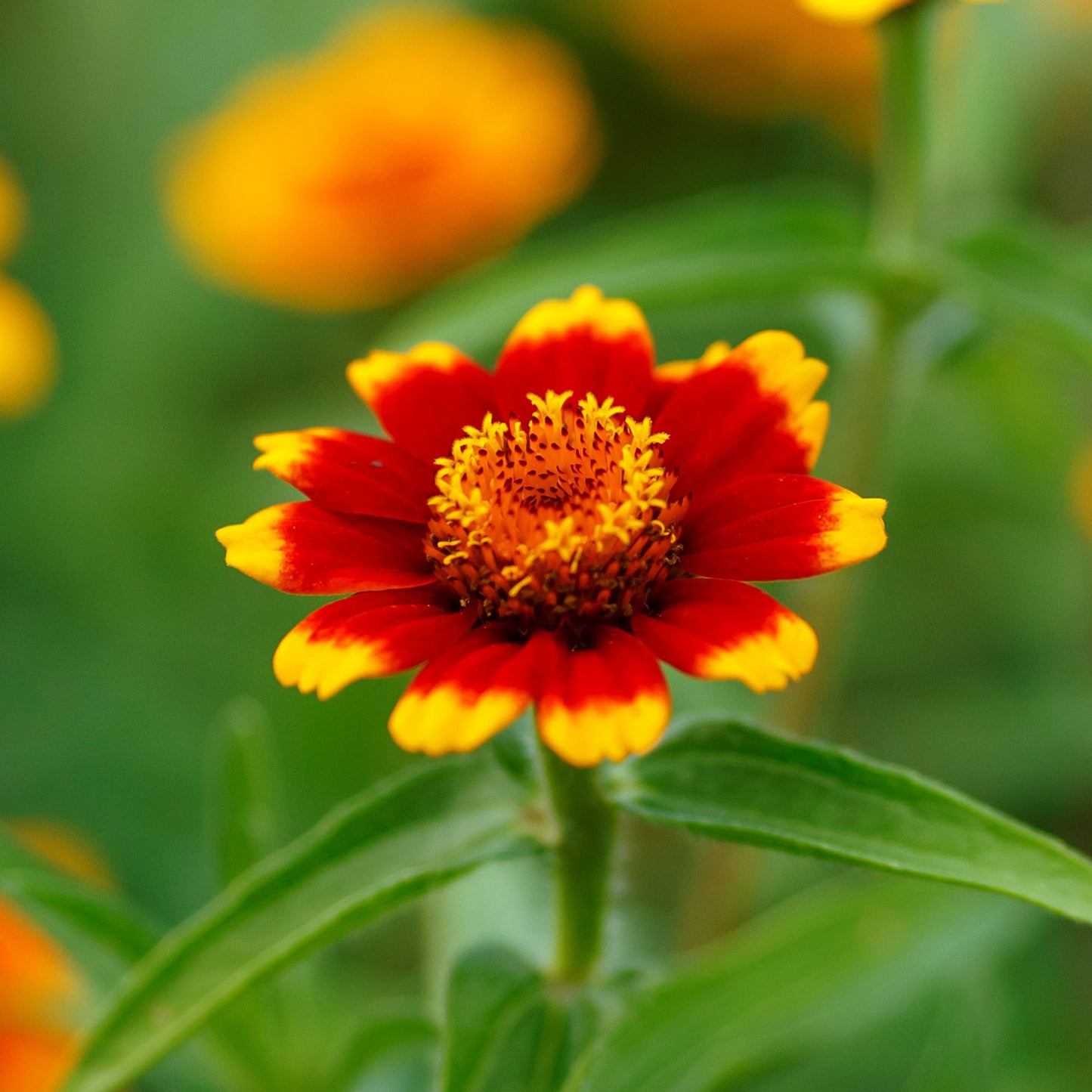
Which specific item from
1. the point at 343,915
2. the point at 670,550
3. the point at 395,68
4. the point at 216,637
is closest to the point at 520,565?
the point at 670,550

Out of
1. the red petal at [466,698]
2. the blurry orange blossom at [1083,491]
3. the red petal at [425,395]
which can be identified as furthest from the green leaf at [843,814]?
the blurry orange blossom at [1083,491]

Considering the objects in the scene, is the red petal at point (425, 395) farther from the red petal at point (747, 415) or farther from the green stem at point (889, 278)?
the green stem at point (889, 278)

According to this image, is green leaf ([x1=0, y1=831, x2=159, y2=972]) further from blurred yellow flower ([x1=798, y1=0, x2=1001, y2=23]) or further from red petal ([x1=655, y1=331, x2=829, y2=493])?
blurred yellow flower ([x1=798, y1=0, x2=1001, y2=23])

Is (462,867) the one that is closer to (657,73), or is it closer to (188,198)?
(188,198)

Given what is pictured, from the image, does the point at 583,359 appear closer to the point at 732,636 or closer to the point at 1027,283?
the point at 732,636

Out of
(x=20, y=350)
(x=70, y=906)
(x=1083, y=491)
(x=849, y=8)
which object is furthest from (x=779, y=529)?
(x=20, y=350)

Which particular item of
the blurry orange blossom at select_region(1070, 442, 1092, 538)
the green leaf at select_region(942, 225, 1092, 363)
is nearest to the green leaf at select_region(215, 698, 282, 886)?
the green leaf at select_region(942, 225, 1092, 363)
